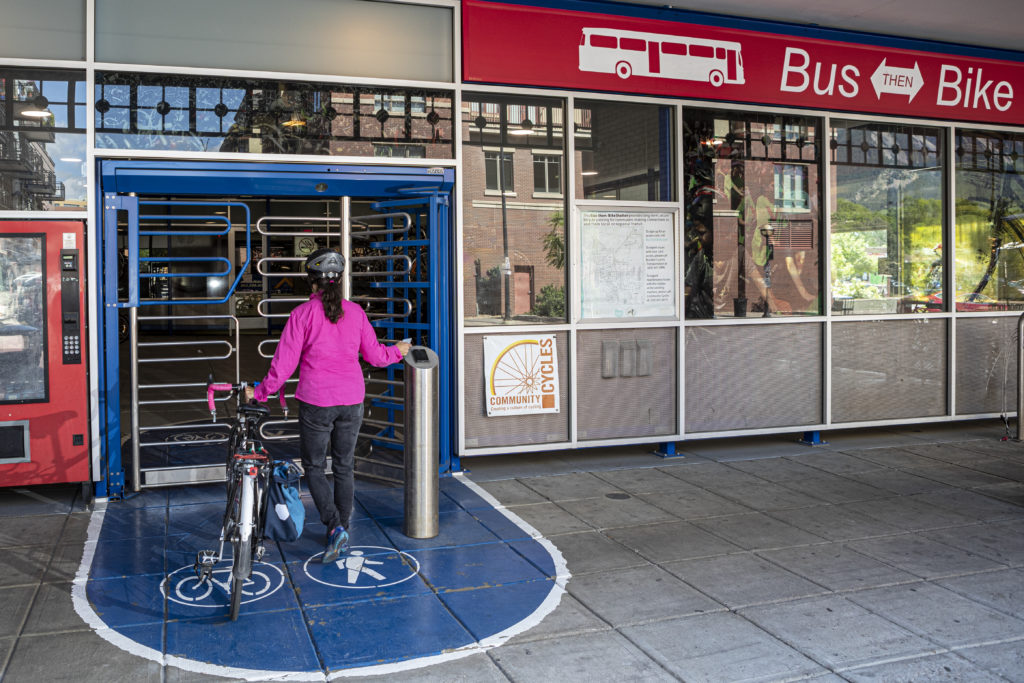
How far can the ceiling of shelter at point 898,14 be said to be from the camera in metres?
7.92

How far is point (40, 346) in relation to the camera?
6.45 metres

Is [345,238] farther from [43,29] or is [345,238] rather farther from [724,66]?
[724,66]

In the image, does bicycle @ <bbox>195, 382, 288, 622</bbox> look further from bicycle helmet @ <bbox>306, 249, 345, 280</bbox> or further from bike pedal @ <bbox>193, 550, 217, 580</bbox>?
bicycle helmet @ <bbox>306, 249, 345, 280</bbox>

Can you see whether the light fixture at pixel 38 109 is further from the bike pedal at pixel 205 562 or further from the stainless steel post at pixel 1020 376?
the stainless steel post at pixel 1020 376

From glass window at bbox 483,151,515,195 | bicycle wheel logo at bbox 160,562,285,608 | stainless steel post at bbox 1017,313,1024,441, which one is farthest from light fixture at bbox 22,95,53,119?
stainless steel post at bbox 1017,313,1024,441

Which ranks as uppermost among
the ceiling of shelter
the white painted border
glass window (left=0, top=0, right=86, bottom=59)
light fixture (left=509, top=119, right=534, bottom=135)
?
the ceiling of shelter

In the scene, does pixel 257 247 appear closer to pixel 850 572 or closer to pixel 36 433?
pixel 36 433

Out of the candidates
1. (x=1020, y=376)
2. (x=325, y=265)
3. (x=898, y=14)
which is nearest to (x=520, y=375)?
(x=325, y=265)

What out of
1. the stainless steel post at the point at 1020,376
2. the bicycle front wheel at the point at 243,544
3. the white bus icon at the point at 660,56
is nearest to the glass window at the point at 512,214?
the white bus icon at the point at 660,56

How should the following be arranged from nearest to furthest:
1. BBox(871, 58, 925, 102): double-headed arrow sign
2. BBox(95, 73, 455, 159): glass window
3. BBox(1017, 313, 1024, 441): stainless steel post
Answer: BBox(95, 73, 455, 159): glass window, BBox(1017, 313, 1024, 441): stainless steel post, BBox(871, 58, 925, 102): double-headed arrow sign

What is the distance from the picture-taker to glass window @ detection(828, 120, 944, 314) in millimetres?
9008

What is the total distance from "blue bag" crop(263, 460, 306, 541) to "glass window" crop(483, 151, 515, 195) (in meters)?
3.76

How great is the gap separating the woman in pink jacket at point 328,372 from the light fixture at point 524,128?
119 inches

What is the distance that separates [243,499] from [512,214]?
13.5 feet
